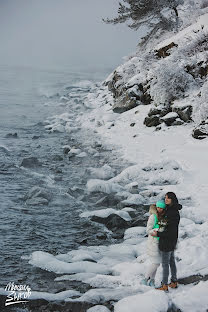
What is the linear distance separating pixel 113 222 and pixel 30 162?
5.72m

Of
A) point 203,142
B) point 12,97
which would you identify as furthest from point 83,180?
point 12,97

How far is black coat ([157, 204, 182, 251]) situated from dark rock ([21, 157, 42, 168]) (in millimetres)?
8290

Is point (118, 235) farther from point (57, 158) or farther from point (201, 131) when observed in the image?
point (201, 131)

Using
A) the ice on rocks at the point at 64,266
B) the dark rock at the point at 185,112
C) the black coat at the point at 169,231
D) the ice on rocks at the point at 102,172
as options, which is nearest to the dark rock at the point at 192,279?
the black coat at the point at 169,231

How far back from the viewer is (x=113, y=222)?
27.0 feet

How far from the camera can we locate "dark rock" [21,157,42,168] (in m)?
12.8

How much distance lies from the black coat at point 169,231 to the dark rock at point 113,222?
2873 mm

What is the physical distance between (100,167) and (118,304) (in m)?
8.08

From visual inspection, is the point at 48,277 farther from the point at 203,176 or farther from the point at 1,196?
the point at 203,176

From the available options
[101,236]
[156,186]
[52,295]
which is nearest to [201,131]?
[156,186]

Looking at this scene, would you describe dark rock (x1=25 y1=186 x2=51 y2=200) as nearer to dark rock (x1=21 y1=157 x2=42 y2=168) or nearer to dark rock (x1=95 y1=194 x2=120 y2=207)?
dark rock (x1=95 y1=194 x2=120 y2=207)

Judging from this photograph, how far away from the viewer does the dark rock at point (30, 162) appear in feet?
42.1

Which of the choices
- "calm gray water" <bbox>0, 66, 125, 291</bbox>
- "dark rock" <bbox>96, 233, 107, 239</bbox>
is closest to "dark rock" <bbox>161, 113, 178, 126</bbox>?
"calm gray water" <bbox>0, 66, 125, 291</bbox>

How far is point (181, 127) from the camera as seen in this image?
1470 centimetres
